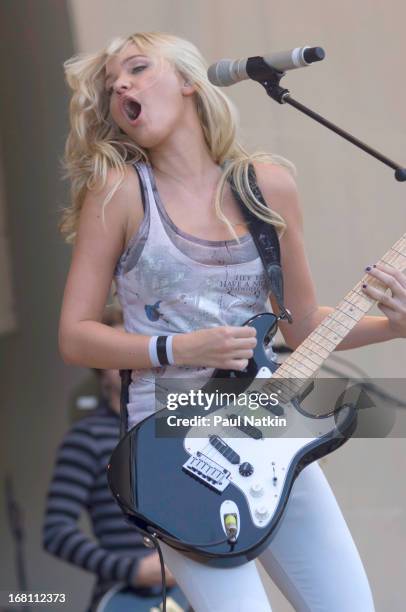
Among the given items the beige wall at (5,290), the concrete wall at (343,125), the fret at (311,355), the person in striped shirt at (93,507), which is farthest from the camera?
the beige wall at (5,290)

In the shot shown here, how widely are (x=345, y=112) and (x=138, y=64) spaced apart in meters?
1.29

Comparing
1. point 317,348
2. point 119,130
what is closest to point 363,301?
point 317,348

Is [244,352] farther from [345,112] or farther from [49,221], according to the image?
[49,221]

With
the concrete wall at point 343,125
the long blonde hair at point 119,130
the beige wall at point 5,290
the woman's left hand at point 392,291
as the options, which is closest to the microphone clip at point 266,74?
the long blonde hair at point 119,130

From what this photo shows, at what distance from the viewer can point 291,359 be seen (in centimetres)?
216

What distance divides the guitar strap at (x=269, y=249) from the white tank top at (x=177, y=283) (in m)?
0.02

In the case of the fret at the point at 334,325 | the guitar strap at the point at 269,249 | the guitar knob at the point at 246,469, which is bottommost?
the guitar knob at the point at 246,469

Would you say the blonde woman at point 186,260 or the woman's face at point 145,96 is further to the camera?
the woman's face at point 145,96

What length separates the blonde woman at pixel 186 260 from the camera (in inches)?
83.1

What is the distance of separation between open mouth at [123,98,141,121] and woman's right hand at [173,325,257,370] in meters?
0.51

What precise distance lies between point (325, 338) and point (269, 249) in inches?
8.5

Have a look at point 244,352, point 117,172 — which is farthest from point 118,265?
point 244,352

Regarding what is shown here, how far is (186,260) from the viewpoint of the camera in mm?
2186

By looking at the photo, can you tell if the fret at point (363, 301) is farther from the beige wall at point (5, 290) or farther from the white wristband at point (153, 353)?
the beige wall at point (5, 290)
